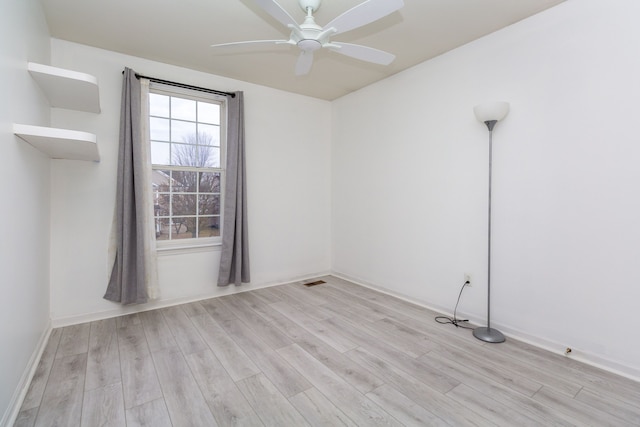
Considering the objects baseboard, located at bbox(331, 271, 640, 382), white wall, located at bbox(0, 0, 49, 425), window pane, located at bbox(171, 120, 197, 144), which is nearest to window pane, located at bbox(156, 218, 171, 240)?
window pane, located at bbox(171, 120, 197, 144)

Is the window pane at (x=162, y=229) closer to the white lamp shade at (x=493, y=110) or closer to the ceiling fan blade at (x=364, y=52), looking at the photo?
the ceiling fan blade at (x=364, y=52)

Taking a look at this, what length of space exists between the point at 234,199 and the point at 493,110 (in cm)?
273

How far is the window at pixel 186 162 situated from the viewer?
10.8 ft

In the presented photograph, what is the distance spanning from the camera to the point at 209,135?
3646 mm

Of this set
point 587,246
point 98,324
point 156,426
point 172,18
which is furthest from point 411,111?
point 98,324

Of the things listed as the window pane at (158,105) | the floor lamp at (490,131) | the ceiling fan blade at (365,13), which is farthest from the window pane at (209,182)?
the floor lamp at (490,131)

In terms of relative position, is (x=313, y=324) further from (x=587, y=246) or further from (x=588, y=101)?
(x=588, y=101)

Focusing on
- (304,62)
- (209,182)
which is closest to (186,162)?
(209,182)

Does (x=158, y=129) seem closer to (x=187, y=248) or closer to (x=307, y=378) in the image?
(x=187, y=248)

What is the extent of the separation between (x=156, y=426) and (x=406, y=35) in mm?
3314

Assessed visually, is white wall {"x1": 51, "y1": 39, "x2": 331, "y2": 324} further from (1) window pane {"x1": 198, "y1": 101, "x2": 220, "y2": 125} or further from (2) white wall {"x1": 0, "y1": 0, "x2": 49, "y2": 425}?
(2) white wall {"x1": 0, "y1": 0, "x2": 49, "y2": 425}

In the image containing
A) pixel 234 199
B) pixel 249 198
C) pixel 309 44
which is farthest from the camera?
pixel 249 198

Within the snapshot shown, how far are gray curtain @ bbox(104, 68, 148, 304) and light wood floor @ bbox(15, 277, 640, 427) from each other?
0.32 m

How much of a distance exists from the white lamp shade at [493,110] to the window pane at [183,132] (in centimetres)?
294
